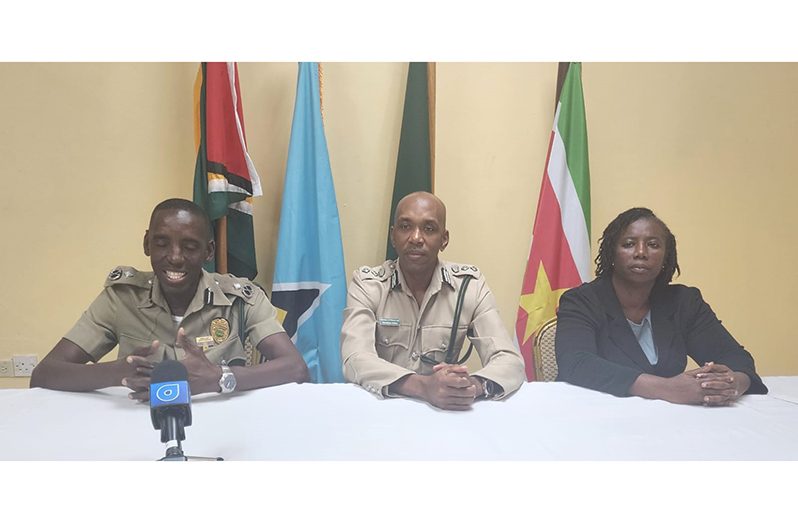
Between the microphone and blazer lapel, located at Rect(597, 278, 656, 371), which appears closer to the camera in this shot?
the microphone

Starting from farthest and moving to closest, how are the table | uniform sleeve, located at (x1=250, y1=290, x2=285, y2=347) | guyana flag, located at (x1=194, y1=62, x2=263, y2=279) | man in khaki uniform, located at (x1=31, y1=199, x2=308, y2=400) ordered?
1. guyana flag, located at (x1=194, y1=62, x2=263, y2=279)
2. uniform sleeve, located at (x1=250, y1=290, x2=285, y2=347)
3. man in khaki uniform, located at (x1=31, y1=199, x2=308, y2=400)
4. the table

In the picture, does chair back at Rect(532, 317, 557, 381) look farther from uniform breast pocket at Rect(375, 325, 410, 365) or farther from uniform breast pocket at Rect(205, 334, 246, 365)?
uniform breast pocket at Rect(205, 334, 246, 365)

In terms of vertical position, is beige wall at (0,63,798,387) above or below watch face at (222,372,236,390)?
above

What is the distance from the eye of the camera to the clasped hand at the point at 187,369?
1.46m

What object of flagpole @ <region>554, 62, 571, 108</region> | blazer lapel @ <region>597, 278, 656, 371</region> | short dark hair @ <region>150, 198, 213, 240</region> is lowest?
blazer lapel @ <region>597, 278, 656, 371</region>

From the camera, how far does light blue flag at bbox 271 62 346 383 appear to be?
2670 millimetres

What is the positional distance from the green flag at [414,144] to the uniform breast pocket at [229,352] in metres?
1.05

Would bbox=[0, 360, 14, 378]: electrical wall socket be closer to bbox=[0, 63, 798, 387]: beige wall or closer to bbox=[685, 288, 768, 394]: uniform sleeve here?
bbox=[0, 63, 798, 387]: beige wall

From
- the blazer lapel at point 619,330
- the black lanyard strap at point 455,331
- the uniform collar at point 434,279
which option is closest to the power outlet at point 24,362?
the uniform collar at point 434,279

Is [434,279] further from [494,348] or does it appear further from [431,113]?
[431,113]

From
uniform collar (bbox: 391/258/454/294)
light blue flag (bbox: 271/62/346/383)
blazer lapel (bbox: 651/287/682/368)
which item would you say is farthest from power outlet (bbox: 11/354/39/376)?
blazer lapel (bbox: 651/287/682/368)

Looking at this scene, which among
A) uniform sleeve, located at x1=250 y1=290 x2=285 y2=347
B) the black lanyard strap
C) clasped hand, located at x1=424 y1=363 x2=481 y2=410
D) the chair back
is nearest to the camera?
clasped hand, located at x1=424 y1=363 x2=481 y2=410

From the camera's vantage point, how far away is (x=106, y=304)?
1.80m

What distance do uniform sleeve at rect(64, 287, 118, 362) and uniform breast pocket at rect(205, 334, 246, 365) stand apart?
30cm
